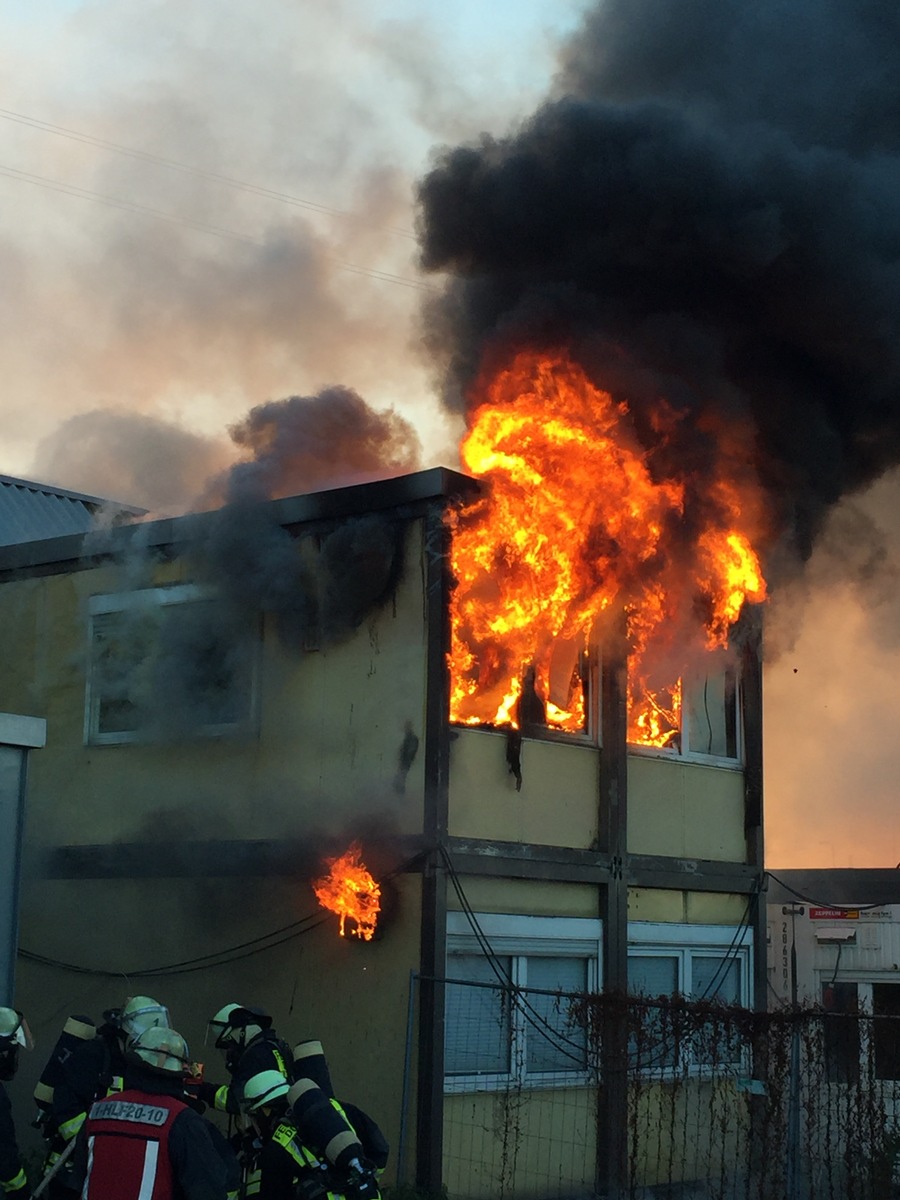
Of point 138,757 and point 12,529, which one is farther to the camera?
point 12,529

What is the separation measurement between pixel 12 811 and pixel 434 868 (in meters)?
3.21

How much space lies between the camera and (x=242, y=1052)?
7.99 m

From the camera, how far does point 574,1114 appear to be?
40.0 feet

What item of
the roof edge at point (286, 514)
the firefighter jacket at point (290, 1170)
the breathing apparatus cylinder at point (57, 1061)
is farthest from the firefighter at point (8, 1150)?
the roof edge at point (286, 514)

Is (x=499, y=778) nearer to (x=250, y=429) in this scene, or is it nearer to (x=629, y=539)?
(x=629, y=539)

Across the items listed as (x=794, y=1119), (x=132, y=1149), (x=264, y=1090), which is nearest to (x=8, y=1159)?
(x=264, y=1090)

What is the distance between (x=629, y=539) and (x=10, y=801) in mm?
5440

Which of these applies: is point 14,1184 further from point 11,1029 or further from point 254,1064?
point 254,1064

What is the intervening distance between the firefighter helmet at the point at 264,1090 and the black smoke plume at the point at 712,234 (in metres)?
7.04

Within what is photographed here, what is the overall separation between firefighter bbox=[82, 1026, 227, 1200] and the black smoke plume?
801cm

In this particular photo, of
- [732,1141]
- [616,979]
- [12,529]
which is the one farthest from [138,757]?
[12,529]

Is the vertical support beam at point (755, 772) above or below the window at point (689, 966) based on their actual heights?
above

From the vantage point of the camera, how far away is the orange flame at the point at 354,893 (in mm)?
11336

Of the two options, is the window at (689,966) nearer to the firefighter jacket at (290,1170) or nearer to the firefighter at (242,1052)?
the firefighter at (242,1052)
